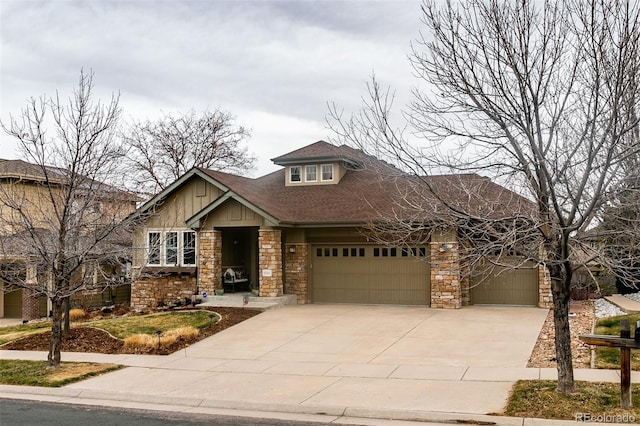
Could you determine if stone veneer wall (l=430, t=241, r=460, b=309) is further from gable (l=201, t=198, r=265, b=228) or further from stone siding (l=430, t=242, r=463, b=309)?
gable (l=201, t=198, r=265, b=228)

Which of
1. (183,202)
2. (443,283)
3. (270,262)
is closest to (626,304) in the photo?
(443,283)

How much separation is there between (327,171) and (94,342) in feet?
38.2

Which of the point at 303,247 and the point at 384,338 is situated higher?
the point at 303,247

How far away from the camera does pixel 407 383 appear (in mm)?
10375

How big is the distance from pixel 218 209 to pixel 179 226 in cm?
237

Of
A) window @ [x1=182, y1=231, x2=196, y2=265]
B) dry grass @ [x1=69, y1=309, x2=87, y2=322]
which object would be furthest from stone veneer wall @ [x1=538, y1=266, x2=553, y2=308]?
dry grass @ [x1=69, y1=309, x2=87, y2=322]

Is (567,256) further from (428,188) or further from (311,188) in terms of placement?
(311,188)

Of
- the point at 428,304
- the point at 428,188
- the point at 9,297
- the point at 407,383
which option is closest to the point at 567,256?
the point at 428,188

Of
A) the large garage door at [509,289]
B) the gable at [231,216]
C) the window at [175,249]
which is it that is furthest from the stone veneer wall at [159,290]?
the large garage door at [509,289]

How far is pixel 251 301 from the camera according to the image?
65.8 feet

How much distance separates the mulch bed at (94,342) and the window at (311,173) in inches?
320

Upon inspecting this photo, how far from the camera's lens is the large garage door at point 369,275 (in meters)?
20.1

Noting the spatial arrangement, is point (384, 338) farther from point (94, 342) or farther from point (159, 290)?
point (159, 290)

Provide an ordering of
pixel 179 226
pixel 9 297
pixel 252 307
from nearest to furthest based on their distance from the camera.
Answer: pixel 252 307
pixel 179 226
pixel 9 297
